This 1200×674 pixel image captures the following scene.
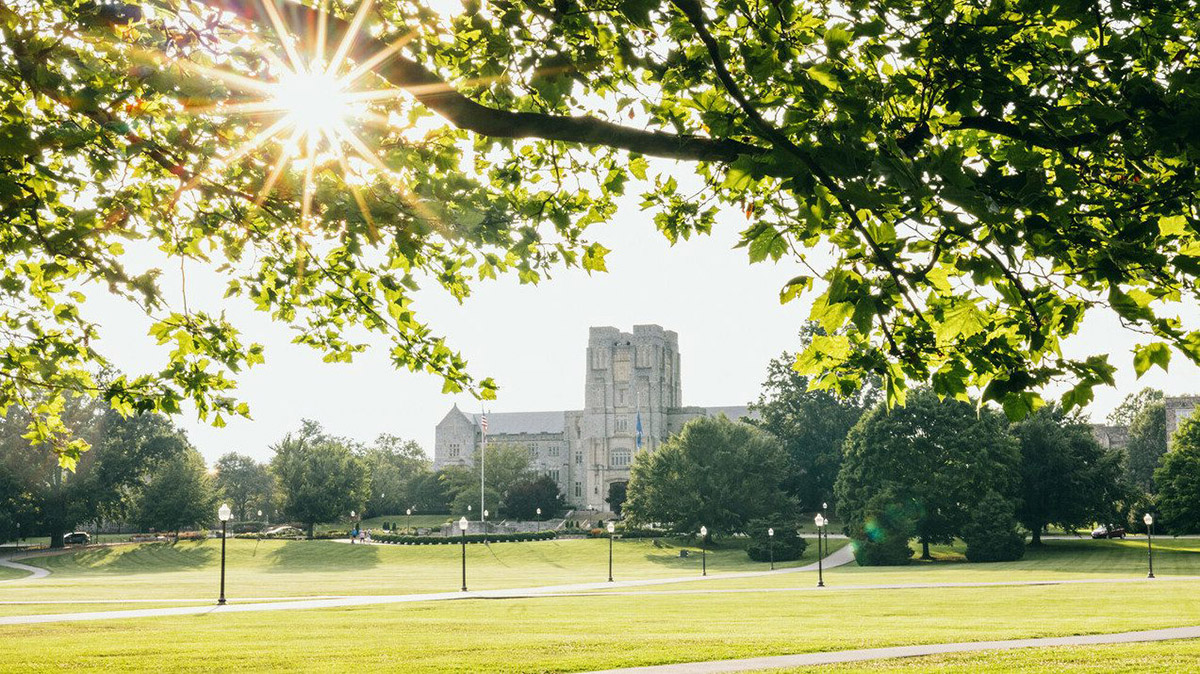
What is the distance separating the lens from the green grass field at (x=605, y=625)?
13.9 meters

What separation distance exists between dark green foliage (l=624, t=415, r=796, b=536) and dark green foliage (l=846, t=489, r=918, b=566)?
12561 millimetres

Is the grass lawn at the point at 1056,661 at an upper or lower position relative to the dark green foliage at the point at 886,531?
upper

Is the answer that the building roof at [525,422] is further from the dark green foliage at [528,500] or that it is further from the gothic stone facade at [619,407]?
the dark green foliage at [528,500]

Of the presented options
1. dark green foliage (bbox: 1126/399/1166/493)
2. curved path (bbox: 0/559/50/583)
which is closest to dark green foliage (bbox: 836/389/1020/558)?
dark green foliage (bbox: 1126/399/1166/493)

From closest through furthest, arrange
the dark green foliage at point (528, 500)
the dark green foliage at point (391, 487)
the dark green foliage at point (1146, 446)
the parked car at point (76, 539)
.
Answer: the parked car at point (76, 539) → the dark green foliage at point (528, 500) → the dark green foliage at point (1146, 446) → the dark green foliage at point (391, 487)

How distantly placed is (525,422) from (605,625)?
379 feet

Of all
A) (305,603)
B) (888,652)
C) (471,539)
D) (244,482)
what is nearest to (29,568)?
(471,539)

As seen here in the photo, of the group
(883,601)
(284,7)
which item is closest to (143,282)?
(284,7)

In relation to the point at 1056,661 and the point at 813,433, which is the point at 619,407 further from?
the point at 1056,661

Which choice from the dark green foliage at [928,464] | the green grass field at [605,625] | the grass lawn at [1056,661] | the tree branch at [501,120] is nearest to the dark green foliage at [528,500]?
the dark green foliage at [928,464]

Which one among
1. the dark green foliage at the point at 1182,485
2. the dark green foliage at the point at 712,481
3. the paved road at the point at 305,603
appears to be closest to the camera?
the paved road at the point at 305,603

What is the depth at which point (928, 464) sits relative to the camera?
58.1m

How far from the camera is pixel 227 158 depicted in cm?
846

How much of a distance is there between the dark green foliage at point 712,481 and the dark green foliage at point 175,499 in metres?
36.0
